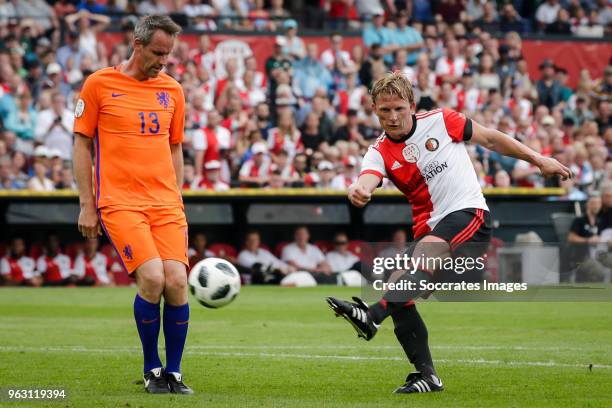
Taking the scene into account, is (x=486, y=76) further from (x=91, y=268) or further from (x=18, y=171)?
(x=18, y=171)

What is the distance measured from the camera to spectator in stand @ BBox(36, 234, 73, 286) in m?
20.1

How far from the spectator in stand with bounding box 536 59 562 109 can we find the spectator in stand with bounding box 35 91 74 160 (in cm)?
1124

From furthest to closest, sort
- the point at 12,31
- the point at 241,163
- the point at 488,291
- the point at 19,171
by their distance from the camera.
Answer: the point at 12,31 → the point at 241,163 → the point at 19,171 → the point at 488,291

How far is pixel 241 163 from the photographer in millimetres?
21297

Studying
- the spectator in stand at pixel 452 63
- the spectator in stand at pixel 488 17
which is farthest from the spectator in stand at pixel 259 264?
the spectator in stand at pixel 488 17

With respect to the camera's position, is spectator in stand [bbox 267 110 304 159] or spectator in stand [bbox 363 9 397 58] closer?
spectator in stand [bbox 267 110 304 159]

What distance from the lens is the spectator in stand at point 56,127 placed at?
20.6 metres

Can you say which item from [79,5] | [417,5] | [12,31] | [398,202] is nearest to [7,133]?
[12,31]

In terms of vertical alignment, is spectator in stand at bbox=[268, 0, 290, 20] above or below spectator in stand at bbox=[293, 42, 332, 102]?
above

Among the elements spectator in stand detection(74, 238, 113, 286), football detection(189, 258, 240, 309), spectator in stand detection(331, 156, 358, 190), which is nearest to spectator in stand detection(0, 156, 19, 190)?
spectator in stand detection(74, 238, 113, 286)

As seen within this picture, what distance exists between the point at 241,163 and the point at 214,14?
5762 millimetres

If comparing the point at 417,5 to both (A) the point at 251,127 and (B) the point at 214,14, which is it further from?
(A) the point at 251,127

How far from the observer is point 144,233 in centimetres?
769

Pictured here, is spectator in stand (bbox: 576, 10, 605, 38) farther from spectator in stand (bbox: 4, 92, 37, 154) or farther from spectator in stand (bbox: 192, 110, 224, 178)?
spectator in stand (bbox: 4, 92, 37, 154)
